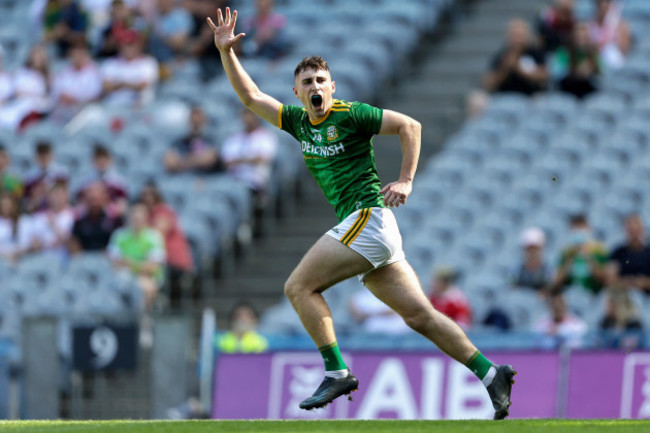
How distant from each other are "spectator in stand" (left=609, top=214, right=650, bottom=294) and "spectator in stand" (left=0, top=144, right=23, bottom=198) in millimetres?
7437

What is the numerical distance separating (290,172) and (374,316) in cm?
369

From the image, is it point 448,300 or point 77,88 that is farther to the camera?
point 77,88

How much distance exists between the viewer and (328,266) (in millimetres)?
8281

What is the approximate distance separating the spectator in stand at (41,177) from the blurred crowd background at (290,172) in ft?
0.12

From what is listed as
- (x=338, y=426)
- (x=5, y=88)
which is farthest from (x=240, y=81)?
(x=5, y=88)

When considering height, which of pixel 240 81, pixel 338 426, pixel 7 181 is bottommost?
pixel 338 426

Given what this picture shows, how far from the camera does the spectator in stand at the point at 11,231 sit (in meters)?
16.1

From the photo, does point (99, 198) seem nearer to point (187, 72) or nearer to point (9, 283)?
point (9, 283)

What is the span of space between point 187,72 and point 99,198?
368cm

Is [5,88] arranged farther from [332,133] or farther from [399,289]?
[399,289]

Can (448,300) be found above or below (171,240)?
below

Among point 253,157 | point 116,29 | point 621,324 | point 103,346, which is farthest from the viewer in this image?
point 116,29

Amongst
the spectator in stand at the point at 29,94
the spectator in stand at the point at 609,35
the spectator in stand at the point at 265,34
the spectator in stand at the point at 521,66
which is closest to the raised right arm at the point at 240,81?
the spectator in stand at the point at 521,66

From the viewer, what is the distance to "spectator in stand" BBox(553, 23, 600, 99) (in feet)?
54.0
